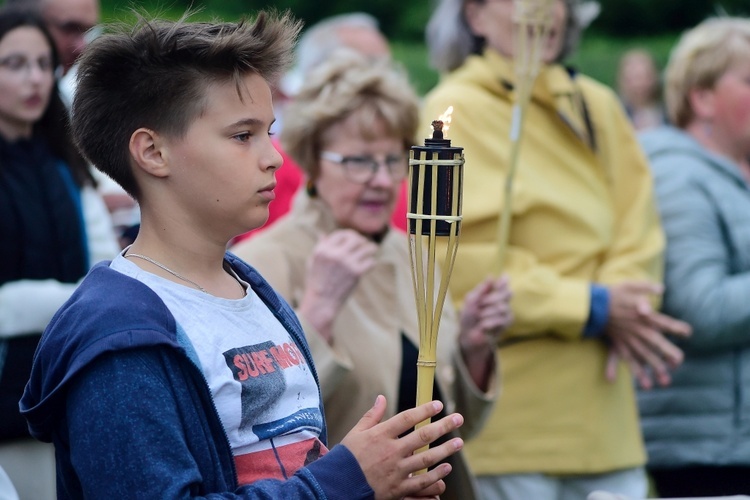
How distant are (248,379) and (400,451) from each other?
0.84 feet

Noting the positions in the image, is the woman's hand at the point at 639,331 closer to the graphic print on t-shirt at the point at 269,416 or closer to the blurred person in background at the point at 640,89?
the graphic print on t-shirt at the point at 269,416

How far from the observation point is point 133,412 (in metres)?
1.67

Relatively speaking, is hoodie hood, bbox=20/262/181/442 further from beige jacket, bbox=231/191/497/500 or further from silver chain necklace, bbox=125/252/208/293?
beige jacket, bbox=231/191/497/500

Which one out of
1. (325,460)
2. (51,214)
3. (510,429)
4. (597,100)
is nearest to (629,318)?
(510,429)

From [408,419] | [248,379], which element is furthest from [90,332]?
[408,419]

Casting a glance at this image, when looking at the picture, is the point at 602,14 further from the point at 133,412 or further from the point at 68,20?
the point at 133,412

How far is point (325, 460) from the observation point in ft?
5.86

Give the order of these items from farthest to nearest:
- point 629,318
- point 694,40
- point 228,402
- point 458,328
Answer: point 694,40 < point 629,318 < point 458,328 < point 228,402

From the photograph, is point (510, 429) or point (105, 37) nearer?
point (105, 37)

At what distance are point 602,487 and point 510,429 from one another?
362 mm

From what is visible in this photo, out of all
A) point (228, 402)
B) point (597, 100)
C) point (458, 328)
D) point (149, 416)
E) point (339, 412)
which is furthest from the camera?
point (597, 100)

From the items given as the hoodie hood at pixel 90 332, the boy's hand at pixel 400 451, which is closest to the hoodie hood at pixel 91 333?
the hoodie hood at pixel 90 332

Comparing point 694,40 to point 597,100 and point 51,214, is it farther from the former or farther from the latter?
point 51,214

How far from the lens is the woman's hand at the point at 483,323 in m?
3.41
